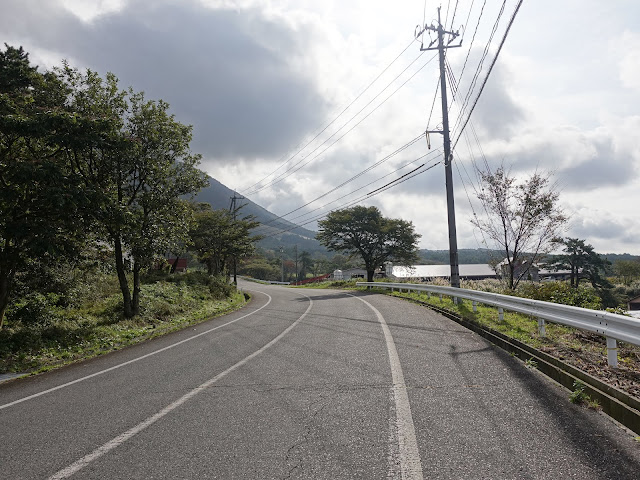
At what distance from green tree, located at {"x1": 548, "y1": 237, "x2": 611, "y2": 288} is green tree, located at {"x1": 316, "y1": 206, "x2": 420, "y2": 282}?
17.9 metres

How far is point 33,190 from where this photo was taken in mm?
9016

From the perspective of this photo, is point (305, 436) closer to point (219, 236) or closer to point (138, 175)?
point (138, 175)

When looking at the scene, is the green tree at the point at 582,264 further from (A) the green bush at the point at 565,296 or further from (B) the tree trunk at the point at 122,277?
(B) the tree trunk at the point at 122,277

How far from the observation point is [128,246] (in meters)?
13.2

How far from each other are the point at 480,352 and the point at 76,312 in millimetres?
12713

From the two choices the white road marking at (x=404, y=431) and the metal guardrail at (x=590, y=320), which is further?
the metal guardrail at (x=590, y=320)

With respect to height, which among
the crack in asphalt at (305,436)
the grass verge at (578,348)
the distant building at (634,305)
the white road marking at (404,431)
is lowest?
the distant building at (634,305)

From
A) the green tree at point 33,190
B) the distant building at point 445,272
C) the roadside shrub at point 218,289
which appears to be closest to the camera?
the green tree at point 33,190

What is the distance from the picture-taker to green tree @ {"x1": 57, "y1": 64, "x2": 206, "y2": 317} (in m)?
11.4

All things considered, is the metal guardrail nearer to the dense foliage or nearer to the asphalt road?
the asphalt road

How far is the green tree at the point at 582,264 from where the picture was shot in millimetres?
42525

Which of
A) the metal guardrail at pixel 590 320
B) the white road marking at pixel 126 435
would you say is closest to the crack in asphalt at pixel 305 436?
the white road marking at pixel 126 435

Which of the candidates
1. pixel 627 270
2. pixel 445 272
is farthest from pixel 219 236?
pixel 627 270

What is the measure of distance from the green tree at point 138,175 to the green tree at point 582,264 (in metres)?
43.7
